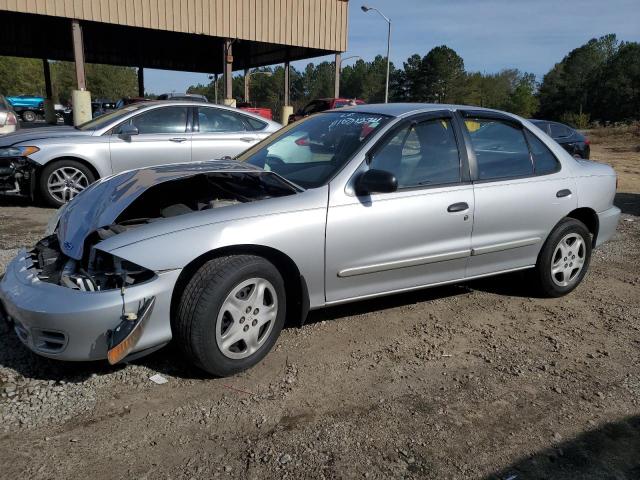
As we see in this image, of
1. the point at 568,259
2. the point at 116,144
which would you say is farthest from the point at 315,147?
the point at 116,144

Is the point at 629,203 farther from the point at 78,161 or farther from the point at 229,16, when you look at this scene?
the point at 229,16

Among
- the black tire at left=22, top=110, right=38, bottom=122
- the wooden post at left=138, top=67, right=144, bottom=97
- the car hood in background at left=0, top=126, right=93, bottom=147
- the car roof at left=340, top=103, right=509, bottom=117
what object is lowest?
the black tire at left=22, top=110, right=38, bottom=122

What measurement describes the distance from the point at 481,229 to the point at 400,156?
0.83 meters

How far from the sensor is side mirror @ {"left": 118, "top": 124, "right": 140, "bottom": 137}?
23.8 feet

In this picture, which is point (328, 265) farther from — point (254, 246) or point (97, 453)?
point (97, 453)

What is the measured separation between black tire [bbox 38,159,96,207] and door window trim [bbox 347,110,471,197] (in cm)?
497

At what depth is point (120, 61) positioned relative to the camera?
30.3 meters

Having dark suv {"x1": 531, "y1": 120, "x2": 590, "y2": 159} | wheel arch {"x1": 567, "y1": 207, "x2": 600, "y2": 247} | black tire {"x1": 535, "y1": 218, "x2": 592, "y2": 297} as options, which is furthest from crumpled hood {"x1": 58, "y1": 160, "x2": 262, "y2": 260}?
dark suv {"x1": 531, "y1": 120, "x2": 590, "y2": 159}

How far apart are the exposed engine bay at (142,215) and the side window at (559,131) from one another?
11815 millimetres

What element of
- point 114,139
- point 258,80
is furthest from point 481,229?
point 258,80

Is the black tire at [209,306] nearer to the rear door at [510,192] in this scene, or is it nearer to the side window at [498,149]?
the rear door at [510,192]

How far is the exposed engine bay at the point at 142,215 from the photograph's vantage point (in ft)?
9.16

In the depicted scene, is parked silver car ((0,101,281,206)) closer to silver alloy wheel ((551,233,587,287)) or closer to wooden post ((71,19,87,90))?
silver alloy wheel ((551,233,587,287))

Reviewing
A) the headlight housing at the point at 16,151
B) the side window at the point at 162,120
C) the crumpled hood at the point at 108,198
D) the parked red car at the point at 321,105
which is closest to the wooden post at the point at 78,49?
the parked red car at the point at 321,105
